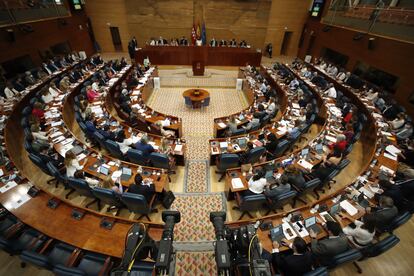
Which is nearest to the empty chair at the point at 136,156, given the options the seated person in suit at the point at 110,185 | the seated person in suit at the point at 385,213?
the seated person in suit at the point at 110,185

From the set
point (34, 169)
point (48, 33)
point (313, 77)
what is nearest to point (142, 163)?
point (34, 169)

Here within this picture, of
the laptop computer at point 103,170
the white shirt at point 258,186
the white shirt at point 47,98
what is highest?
the white shirt at point 47,98

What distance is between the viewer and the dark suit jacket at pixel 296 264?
3.77m

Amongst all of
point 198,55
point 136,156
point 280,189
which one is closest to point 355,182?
point 280,189

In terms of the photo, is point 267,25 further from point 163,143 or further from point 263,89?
point 163,143

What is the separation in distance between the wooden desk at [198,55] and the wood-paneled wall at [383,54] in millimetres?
6064

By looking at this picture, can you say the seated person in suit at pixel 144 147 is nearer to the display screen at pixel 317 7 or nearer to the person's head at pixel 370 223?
the person's head at pixel 370 223

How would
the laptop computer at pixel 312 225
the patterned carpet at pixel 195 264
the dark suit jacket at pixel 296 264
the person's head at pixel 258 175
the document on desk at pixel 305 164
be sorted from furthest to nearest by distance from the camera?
the document on desk at pixel 305 164, the person's head at pixel 258 175, the patterned carpet at pixel 195 264, the laptop computer at pixel 312 225, the dark suit jacket at pixel 296 264

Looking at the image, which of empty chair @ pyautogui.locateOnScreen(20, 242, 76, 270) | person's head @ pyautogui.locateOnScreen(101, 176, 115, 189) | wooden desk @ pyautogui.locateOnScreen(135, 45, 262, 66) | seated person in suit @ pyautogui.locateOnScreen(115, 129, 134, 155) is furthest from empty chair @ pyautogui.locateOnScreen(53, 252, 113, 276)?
wooden desk @ pyautogui.locateOnScreen(135, 45, 262, 66)

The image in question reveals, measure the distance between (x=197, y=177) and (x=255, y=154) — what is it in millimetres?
2313

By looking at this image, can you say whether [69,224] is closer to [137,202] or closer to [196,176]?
[137,202]

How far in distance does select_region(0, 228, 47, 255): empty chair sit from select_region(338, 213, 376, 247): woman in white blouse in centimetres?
686

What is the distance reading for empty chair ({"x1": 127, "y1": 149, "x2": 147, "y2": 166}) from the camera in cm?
677

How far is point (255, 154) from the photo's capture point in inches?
276
